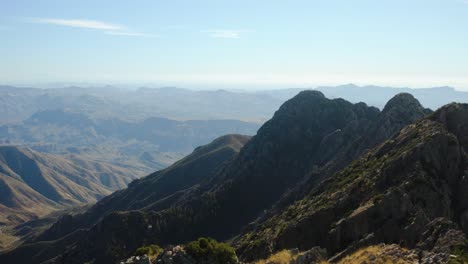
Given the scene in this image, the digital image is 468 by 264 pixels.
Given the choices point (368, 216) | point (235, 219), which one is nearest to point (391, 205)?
point (368, 216)

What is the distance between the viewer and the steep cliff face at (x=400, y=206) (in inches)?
1996

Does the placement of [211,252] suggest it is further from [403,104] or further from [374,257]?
[403,104]

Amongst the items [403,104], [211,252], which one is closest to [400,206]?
[211,252]

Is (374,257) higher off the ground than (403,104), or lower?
lower

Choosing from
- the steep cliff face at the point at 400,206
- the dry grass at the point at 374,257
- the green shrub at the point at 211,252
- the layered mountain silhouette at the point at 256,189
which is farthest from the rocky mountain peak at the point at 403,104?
the green shrub at the point at 211,252

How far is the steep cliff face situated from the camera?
50688mm

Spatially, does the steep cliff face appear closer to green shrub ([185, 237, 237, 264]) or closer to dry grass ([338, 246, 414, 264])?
dry grass ([338, 246, 414, 264])

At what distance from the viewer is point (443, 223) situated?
144ft

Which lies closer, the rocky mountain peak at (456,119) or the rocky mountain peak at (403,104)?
the rocky mountain peak at (456,119)

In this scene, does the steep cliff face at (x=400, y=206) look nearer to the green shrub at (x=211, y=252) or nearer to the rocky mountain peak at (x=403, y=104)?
the green shrub at (x=211, y=252)

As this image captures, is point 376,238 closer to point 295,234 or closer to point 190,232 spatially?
point 295,234

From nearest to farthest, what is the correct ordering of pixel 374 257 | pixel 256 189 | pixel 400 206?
pixel 374 257 < pixel 400 206 < pixel 256 189

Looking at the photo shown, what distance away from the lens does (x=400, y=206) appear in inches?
2217

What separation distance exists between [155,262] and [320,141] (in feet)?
502
